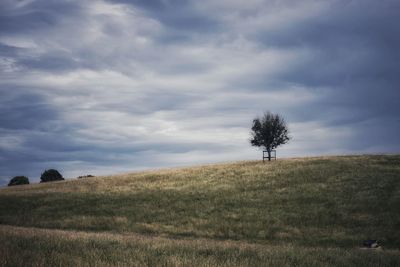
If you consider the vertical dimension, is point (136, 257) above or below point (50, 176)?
above

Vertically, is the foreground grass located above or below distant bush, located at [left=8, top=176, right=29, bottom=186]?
above

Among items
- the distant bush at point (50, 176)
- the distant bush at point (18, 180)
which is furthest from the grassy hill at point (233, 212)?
the distant bush at point (50, 176)

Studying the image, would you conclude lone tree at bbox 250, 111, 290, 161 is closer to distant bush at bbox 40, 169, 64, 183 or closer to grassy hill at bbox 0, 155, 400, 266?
grassy hill at bbox 0, 155, 400, 266

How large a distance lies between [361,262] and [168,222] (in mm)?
22089

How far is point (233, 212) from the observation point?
110 ft

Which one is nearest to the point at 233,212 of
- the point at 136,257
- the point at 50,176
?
the point at 136,257

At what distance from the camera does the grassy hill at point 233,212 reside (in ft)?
46.4

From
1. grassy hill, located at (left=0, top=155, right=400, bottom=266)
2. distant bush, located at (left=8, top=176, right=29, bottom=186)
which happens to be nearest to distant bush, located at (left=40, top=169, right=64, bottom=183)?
distant bush, located at (left=8, top=176, right=29, bottom=186)

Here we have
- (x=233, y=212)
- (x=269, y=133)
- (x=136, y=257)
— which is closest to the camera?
(x=136, y=257)

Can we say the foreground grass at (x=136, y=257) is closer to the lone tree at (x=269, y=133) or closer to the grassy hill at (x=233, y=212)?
the grassy hill at (x=233, y=212)

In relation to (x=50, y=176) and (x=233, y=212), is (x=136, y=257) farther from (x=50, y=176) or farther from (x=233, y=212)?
(x=50, y=176)

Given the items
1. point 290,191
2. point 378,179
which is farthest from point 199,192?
point 378,179

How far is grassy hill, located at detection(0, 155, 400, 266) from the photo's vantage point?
46.4ft

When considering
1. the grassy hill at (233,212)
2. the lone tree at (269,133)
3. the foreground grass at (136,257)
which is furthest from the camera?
the lone tree at (269,133)
